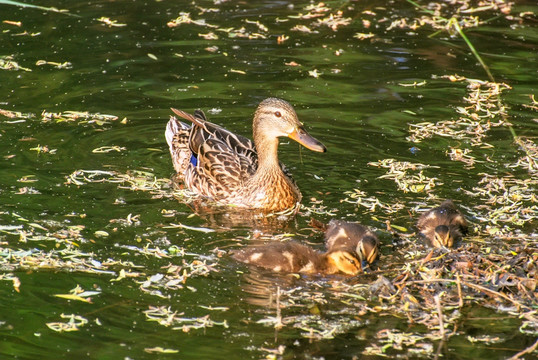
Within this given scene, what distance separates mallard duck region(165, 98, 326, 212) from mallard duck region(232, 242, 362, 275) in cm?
123

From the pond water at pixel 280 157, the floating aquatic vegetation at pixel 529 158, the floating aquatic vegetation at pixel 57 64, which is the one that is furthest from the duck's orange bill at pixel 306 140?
the floating aquatic vegetation at pixel 57 64

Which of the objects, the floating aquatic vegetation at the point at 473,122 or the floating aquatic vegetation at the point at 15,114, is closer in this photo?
the floating aquatic vegetation at the point at 473,122

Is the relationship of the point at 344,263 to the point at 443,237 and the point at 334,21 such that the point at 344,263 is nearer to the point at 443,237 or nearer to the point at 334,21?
the point at 443,237

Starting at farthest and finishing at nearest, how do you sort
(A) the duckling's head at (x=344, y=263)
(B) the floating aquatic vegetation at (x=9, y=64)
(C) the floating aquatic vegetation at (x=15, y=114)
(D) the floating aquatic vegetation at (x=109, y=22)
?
1. (D) the floating aquatic vegetation at (x=109, y=22)
2. (B) the floating aquatic vegetation at (x=9, y=64)
3. (C) the floating aquatic vegetation at (x=15, y=114)
4. (A) the duckling's head at (x=344, y=263)

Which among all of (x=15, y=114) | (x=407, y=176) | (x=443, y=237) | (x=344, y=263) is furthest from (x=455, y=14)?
(x=344, y=263)

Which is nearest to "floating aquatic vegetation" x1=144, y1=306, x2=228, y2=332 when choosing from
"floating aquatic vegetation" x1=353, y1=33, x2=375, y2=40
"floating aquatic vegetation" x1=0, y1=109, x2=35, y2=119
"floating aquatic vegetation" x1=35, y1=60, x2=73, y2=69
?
"floating aquatic vegetation" x1=0, y1=109, x2=35, y2=119

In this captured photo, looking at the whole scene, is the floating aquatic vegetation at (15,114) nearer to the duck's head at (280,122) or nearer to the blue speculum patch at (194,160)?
the blue speculum patch at (194,160)

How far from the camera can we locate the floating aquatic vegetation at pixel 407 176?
23.9 ft

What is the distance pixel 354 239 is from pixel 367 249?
0.15 m

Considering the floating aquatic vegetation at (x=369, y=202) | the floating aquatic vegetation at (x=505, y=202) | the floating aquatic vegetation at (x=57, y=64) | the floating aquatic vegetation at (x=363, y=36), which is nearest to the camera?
the floating aquatic vegetation at (x=505, y=202)

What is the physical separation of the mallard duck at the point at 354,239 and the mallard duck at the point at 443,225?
1.32 feet

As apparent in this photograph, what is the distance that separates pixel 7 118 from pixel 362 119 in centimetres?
324

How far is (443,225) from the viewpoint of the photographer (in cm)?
609

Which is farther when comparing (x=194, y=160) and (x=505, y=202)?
(x=194, y=160)
